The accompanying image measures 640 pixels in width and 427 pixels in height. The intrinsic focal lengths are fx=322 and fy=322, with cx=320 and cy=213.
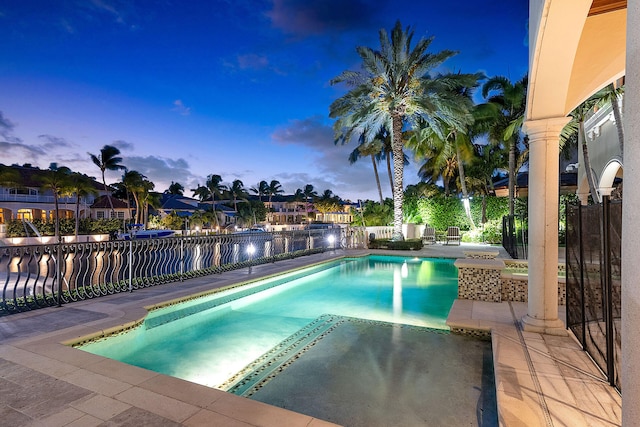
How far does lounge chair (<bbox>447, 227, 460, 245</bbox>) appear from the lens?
19078mm

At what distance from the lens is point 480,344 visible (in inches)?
185

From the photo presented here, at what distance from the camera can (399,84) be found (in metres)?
14.6

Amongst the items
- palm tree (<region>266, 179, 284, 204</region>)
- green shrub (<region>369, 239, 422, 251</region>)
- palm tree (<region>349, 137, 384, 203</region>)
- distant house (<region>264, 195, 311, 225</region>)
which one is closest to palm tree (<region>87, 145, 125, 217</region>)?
palm tree (<region>349, 137, 384, 203</region>)

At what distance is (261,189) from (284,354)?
255 ft

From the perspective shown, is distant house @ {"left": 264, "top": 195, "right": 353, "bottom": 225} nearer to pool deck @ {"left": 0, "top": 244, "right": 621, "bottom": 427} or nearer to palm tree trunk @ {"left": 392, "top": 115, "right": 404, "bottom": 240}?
palm tree trunk @ {"left": 392, "top": 115, "right": 404, "bottom": 240}

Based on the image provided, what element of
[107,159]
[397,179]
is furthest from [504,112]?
[107,159]

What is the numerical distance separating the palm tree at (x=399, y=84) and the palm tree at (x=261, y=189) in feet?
219

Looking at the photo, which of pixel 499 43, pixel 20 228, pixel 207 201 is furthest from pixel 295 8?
pixel 207 201

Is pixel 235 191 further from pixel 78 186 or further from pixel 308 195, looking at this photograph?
pixel 308 195

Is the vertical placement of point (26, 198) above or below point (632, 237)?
above

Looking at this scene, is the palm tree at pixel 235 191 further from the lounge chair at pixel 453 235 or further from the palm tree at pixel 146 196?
the lounge chair at pixel 453 235

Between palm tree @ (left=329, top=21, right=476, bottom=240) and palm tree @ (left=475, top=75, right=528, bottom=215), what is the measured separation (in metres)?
2.48

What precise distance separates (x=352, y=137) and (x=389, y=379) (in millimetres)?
15851

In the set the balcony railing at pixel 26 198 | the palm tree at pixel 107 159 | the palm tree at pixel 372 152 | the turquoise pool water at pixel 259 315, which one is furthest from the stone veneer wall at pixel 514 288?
the balcony railing at pixel 26 198
